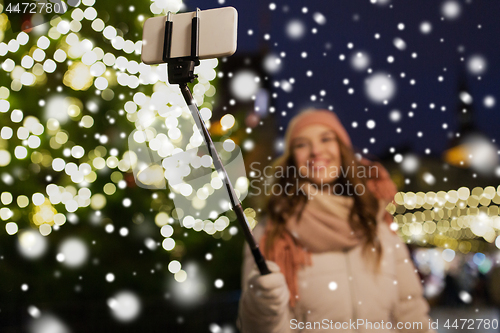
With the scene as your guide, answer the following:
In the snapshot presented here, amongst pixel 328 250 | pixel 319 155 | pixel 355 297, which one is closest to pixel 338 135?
pixel 319 155

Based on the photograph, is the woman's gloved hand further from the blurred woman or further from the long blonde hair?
the long blonde hair

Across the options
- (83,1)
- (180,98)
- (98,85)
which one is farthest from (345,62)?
(83,1)

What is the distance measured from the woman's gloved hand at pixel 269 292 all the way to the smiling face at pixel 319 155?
0.33 meters

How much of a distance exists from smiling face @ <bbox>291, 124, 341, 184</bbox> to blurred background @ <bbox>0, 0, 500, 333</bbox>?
0.09 m

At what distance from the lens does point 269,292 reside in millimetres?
1044

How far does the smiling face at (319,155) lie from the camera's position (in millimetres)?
1175

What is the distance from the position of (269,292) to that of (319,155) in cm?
46

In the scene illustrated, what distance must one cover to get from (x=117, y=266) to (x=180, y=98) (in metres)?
0.70

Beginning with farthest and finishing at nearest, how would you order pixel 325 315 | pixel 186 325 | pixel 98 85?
pixel 98 85 → pixel 186 325 → pixel 325 315

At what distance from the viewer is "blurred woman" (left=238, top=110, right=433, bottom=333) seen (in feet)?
3.57

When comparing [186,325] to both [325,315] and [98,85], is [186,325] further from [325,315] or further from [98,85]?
[98,85]

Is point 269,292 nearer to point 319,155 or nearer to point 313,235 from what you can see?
point 313,235

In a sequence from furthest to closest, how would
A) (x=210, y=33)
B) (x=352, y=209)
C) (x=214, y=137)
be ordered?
1. (x=214, y=137)
2. (x=352, y=209)
3. (x=210, y=33)

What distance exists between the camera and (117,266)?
138cm
